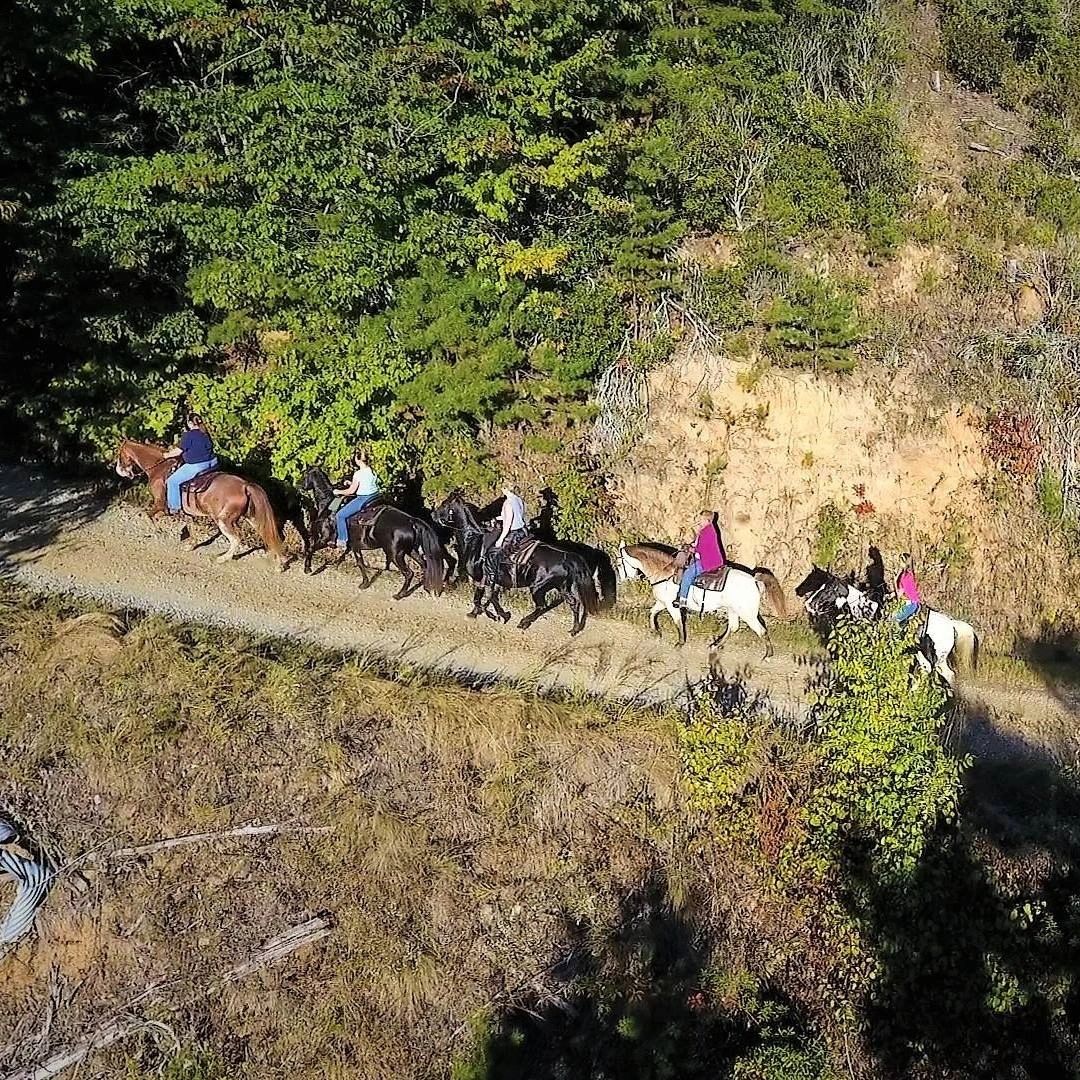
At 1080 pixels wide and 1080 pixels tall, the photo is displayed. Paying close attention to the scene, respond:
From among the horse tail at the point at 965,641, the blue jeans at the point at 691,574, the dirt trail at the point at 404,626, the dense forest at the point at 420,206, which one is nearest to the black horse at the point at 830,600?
the dirt trail at the point at 404,626

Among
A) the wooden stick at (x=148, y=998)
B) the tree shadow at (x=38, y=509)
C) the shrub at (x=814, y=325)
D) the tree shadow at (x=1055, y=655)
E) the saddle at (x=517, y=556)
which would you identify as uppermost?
the shrub at (x=814, y=325)

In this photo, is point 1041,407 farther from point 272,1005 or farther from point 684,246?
point 272,1005

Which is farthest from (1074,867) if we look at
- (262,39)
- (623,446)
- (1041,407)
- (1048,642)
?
(262,39)

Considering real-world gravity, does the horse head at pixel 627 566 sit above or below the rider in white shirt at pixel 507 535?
below

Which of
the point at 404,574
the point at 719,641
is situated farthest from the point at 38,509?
the point at 719,641

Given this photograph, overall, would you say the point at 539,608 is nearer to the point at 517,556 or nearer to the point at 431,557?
the point at 517,556

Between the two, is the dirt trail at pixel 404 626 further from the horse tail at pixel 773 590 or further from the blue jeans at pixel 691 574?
the blue jeans at pixel 691 574

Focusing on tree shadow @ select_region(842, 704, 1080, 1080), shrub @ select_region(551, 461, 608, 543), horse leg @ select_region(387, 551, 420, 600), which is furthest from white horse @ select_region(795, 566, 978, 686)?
horse leg @ select_region(387, 551, 420, 600)
